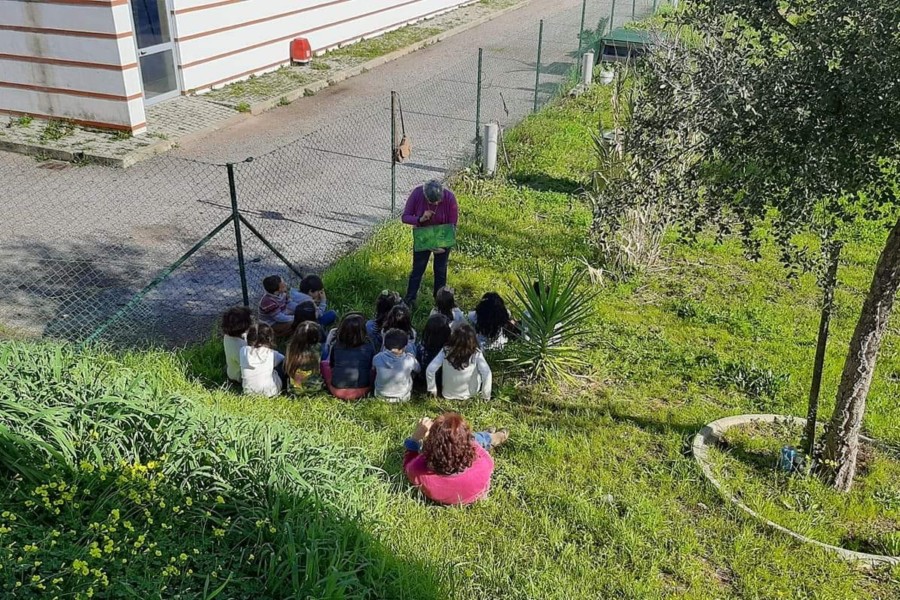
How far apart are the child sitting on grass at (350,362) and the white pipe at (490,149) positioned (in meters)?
5.16

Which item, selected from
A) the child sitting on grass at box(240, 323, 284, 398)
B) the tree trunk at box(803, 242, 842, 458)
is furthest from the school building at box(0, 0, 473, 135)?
the tree trunk at box(803, 242, 842, 458)

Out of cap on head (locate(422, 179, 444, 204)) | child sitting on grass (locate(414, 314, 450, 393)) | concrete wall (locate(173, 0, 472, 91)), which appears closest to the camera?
child sitting on grass (locate(414, 314, 450, 393))

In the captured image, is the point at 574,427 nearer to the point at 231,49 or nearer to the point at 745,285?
the point at 745,285

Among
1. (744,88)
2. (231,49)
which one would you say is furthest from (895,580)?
(231,49)

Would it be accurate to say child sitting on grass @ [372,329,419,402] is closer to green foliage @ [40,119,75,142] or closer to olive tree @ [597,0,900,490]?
olive tree @ [597,0,900,490]

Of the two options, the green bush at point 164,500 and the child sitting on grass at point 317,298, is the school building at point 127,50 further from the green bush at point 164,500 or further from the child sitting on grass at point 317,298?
the green bush at point 164,500

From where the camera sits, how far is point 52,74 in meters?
11.5

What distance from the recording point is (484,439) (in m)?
5.34

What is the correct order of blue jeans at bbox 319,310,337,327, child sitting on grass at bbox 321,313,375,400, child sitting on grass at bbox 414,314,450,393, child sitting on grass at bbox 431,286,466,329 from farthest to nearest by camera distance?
blue jeans at bbox 319,310,337,327 → child sitting on grass at bbox 431,286,466,329 → child sitting on grass at bbox 414,314,450,393 → child sitting on grass at bbox 321,313,375,400

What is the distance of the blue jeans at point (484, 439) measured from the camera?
5312 millimetres

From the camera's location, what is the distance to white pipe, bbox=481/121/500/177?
10.5 meters

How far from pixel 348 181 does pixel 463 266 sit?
304 centimetres

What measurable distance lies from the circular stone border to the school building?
9.45 m

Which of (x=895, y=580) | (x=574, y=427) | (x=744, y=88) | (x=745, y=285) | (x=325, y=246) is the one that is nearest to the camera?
(x=744, y=88)
